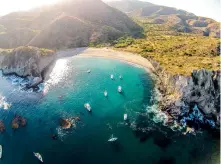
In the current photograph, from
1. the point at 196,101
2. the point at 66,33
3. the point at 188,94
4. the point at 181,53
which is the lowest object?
the point at 196,101

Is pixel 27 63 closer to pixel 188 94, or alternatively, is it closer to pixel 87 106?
pixel 87 106

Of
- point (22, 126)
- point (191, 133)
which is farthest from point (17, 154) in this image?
point (191, 133)

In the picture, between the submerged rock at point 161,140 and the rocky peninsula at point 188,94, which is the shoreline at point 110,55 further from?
the submerged rock at point 161,140

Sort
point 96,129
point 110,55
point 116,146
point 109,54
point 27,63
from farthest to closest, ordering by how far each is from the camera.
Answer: point 109,54 < point 110,55 < point 27,63 < point 96,129 < point 116,146

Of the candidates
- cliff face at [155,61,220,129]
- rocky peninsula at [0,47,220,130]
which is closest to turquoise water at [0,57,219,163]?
rocky peninsula at [0,47,220,130]

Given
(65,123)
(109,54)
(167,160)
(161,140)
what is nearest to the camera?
(167,160)

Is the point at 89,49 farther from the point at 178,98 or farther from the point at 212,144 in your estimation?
the point at 212,144

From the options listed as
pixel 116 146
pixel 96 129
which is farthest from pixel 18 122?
pixel 116 146
